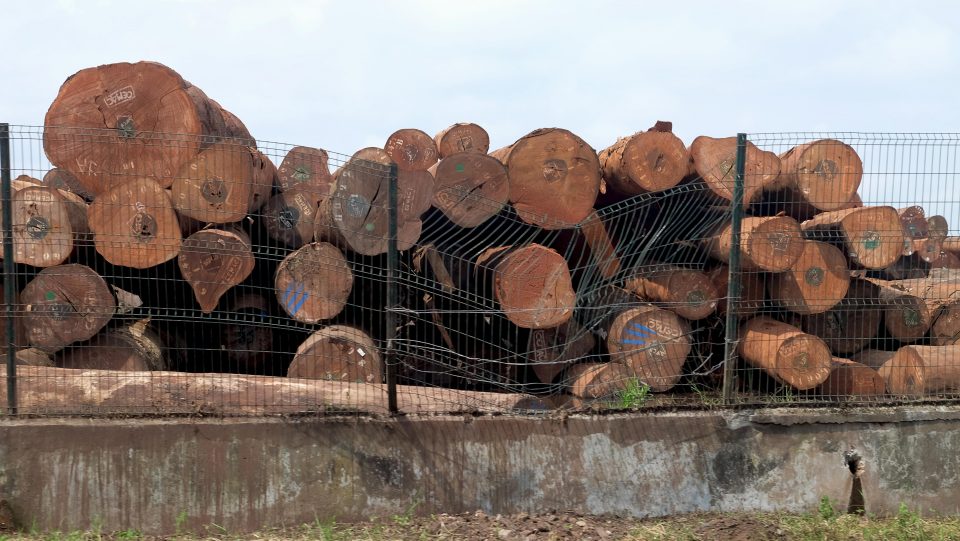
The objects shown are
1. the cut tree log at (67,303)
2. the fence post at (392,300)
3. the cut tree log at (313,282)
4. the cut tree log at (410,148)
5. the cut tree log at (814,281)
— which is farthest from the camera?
the cut tree log at (410,148)

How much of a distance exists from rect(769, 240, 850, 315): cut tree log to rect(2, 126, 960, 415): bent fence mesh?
0.02m

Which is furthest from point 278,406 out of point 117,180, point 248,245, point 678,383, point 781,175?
point 781,175

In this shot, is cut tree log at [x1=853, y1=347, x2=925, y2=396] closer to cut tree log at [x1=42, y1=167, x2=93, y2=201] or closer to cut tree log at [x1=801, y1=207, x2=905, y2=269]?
cut tree log at [x1=801, y1=207, x2=905, y2=269]

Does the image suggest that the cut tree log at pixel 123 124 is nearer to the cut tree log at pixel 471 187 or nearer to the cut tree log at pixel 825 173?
the cut tree log at pixel 471 187

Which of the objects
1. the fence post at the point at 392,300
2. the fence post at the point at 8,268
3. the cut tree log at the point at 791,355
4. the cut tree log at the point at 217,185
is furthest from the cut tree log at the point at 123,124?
the cut tree log at the point at 791,355

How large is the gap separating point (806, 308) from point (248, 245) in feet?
13.4

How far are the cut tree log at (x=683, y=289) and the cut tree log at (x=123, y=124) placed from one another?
343 centimetres

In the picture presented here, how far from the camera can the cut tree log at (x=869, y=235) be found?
19.3 ft

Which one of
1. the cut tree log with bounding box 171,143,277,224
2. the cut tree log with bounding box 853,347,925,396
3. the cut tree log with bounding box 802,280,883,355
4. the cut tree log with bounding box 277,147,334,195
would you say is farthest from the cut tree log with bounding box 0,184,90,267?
the cut tree log with bounding box 853,347,925,396

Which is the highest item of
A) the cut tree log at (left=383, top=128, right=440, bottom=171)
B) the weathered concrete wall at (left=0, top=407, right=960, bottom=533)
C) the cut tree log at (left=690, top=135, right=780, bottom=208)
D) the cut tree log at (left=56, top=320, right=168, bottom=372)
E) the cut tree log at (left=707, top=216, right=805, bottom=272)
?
the cut tree log at (left=383, top=128, right=440, bottom=171)

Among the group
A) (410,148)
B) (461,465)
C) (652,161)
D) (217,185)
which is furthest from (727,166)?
(217,185)

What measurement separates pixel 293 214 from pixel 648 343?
9.21ft

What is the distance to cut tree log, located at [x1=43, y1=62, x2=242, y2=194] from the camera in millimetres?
5543

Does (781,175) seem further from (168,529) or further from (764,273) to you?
(168,529)
